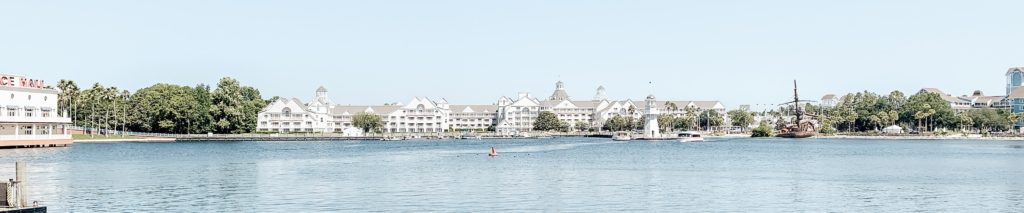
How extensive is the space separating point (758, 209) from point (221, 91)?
491 feet

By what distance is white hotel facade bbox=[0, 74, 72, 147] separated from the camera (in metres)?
121

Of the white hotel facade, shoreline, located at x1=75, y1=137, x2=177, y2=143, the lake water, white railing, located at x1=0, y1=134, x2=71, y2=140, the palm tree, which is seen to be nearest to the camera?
the lake water

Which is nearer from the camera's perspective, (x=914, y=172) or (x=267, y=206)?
(x=267, y=206)

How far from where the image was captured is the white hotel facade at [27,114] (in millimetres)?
121281

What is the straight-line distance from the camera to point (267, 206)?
151 ft

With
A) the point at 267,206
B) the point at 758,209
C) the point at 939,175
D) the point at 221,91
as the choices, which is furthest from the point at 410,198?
the point at 221,91

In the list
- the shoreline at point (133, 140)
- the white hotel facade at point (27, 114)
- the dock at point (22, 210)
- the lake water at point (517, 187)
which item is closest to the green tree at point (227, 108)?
the shoreline at point (133, 140)

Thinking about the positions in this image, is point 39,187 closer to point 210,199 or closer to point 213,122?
point 210,199

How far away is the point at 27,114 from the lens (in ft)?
415

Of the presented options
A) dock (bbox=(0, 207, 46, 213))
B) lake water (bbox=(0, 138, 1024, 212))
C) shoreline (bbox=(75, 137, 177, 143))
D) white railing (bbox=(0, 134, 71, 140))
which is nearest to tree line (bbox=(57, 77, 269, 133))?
shoreline (bbox=(75, 137, 177, 143))

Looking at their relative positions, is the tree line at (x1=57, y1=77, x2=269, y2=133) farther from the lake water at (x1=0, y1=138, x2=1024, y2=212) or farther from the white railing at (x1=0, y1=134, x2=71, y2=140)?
the lake water at (x1=0, y1=138, x2=1024, y2=212)

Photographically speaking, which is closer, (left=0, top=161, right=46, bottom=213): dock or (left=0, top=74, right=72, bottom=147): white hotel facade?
(left=0, top=161, right=46, bottom=213): dock

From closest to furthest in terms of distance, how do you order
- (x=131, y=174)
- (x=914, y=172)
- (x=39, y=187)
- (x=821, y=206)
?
(x=821, y=206), (x=39, y=187), (x=131, y=174), (x=914, y=172)

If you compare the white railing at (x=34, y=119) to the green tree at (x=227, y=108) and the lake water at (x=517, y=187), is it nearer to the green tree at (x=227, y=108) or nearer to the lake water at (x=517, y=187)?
the lake water at (x=517, y=187)
